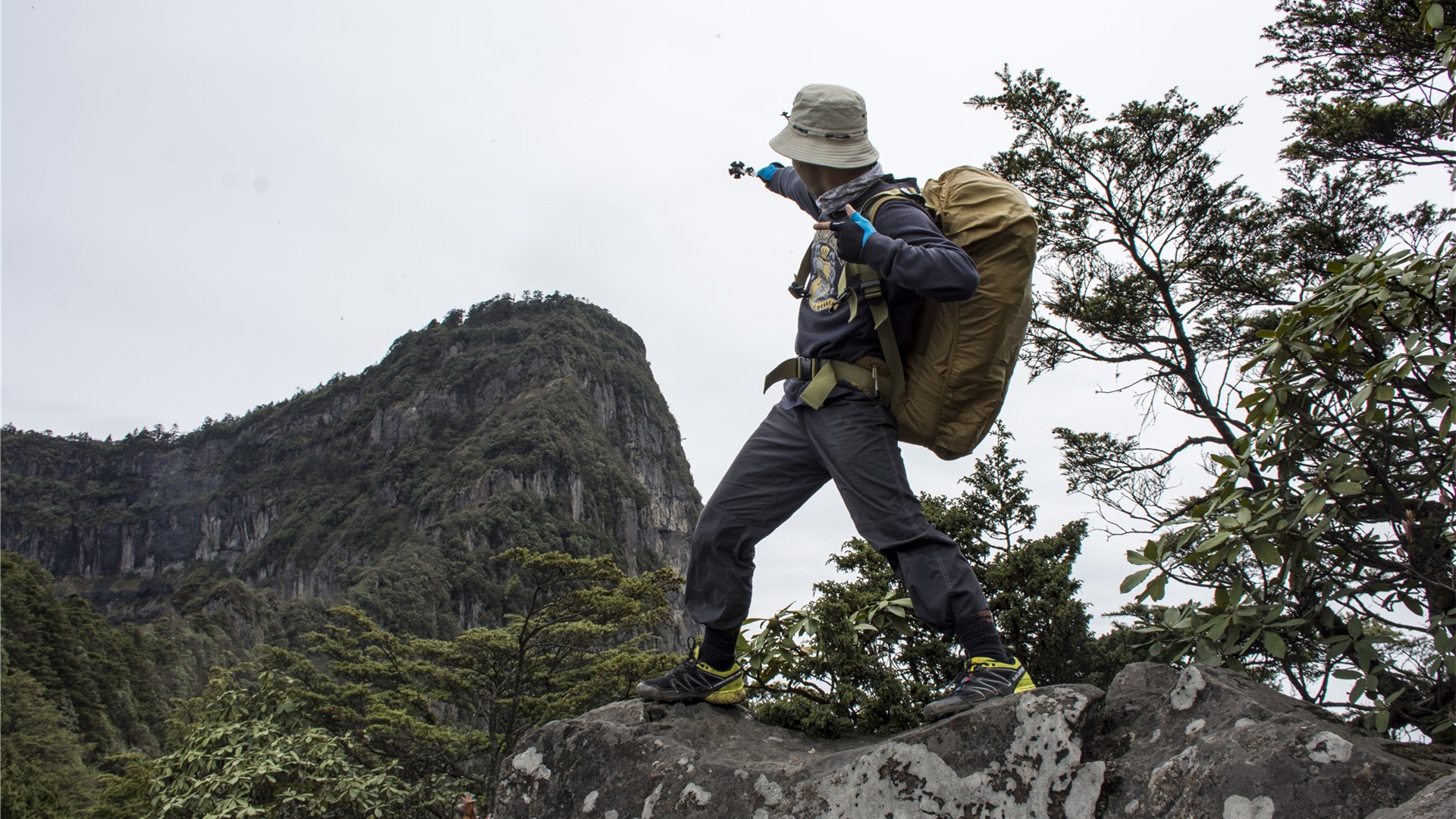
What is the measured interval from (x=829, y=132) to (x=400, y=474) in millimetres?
94179

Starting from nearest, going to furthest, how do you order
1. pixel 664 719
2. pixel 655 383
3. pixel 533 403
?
pixel 664 719 → pixel 533 403 → pixel 655 383

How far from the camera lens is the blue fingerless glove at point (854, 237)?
7.84ft

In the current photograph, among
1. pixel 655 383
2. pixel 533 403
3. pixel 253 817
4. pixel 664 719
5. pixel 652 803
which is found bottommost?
pixel 253 817

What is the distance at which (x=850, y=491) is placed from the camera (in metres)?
2.59

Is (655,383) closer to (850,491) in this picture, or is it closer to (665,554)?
(665,554)

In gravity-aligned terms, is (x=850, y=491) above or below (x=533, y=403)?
below

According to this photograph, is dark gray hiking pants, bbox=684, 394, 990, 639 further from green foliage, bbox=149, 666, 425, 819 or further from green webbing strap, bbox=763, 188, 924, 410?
green foliage, bbox=149, 666, 425, 819

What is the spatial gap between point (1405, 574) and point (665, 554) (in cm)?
9399

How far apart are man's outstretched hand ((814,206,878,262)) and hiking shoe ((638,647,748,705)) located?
54.3 inches

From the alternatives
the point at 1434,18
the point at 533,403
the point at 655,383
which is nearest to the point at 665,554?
the point at 533,403

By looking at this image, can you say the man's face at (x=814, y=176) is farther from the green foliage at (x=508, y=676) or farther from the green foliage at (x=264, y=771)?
the green foliage at (x=508, y=676)

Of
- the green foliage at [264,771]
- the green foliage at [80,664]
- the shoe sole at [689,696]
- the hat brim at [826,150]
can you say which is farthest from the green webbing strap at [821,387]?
the green foliage at [80,664]

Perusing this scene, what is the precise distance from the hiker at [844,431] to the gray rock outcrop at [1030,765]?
159 mm

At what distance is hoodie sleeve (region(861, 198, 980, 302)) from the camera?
7.36 ft
